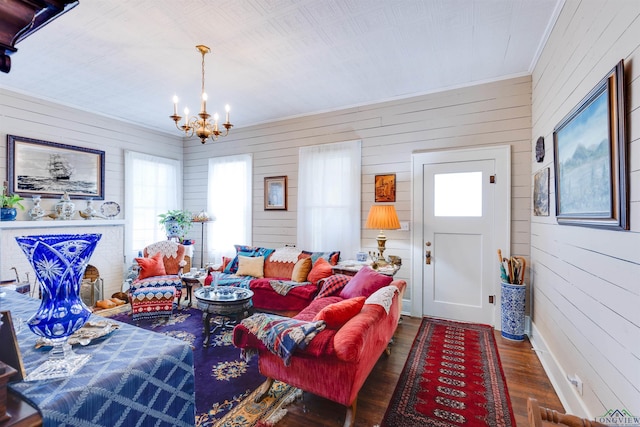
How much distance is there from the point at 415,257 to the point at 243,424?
280 cm

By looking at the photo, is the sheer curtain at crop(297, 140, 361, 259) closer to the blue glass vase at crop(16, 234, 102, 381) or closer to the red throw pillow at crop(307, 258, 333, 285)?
the red throw pillow at crop(307, 258, 333, 285)

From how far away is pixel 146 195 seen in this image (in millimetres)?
5438

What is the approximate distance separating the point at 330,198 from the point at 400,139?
51.3 inches

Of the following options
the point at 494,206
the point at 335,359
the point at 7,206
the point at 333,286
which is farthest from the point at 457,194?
the point at 7,206

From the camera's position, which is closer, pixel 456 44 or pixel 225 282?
pixel 456 44

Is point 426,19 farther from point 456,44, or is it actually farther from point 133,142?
point 133,142

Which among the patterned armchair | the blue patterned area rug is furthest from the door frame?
the patterned armchair

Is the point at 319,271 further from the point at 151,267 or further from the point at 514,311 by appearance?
the point at 151,267

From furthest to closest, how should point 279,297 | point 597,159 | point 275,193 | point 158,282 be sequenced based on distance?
point 275,193 < point 158,282 < point 279,297 < point 597,159

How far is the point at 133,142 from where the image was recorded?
5234 millimetres

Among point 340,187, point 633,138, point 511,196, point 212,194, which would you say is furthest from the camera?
point 212,194

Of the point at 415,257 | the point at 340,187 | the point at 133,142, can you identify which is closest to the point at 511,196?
the point at 415,257

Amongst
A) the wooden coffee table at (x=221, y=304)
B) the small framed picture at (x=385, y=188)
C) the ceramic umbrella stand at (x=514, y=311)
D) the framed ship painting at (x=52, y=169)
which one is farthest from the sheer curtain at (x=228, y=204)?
the ceramic umbrella stand at (x=514, y=311)

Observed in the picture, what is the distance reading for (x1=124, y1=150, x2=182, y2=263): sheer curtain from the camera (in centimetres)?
512
